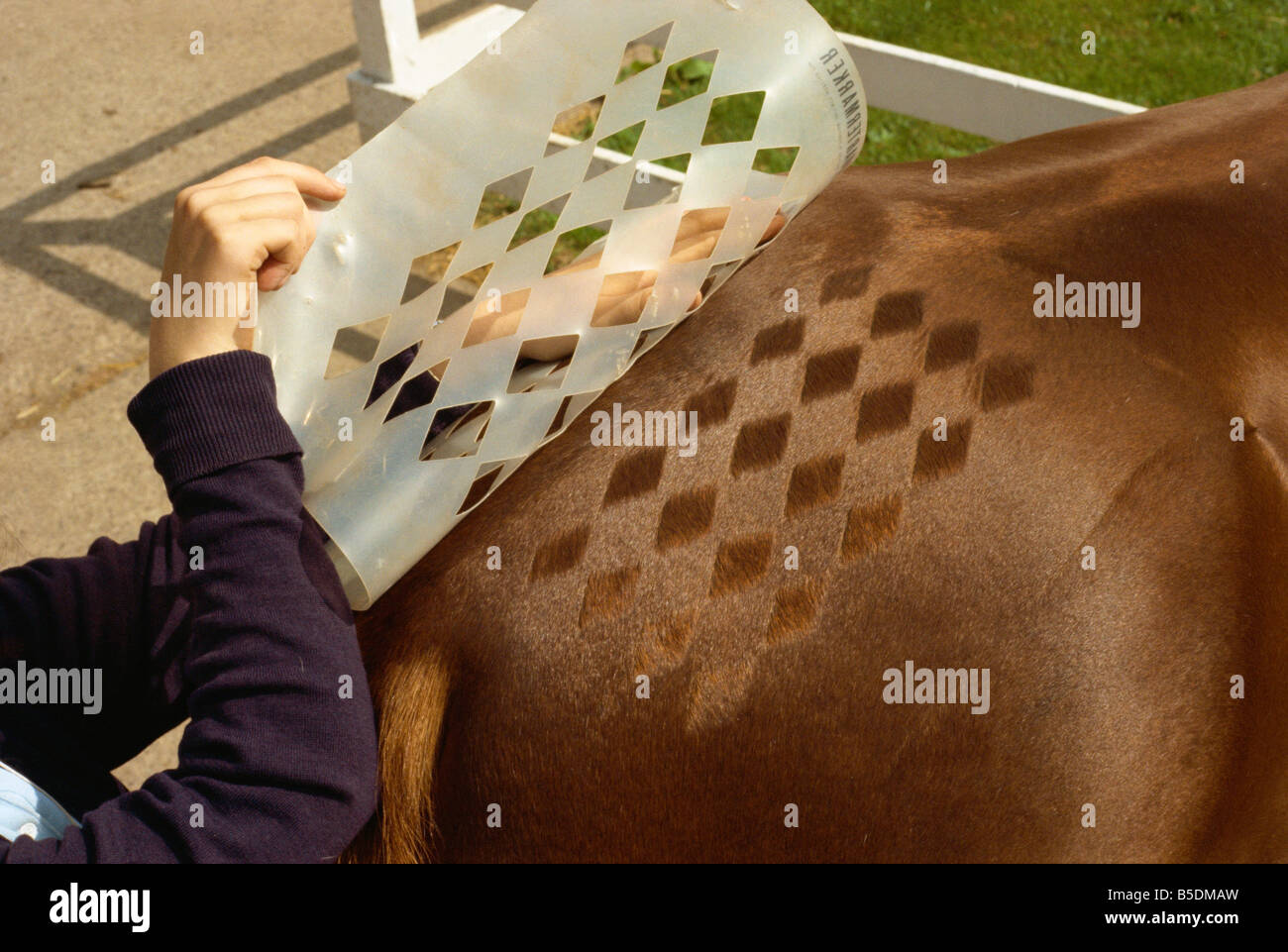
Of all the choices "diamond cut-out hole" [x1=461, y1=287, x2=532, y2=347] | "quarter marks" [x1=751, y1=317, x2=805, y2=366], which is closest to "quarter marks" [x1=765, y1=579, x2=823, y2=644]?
"quarter marks" [x1=751, y1=317, x2=805, y2=366]

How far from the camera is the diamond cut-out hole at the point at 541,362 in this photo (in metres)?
1.08

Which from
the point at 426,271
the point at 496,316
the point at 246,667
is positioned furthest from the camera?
the point at 426,271

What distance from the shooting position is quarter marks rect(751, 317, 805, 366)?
3.71ft

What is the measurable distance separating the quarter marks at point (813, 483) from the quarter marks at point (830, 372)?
7 centimetres

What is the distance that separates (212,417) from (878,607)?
615mm

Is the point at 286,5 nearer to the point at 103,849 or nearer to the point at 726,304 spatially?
the point at 726,304

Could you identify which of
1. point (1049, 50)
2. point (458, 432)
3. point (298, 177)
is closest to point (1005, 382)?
point (458, 432)

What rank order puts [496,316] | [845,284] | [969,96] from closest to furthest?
[496,316]
[845,284]
[969,96]

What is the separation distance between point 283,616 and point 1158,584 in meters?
0.80

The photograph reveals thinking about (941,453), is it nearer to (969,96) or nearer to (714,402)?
(714,402)

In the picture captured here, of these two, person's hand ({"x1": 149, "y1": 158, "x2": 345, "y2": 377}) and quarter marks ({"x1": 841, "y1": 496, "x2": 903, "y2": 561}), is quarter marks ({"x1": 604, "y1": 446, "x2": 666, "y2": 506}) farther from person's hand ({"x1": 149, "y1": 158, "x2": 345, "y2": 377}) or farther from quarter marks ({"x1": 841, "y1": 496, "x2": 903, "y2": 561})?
person's hand ({"x1": 149, "y1": 158, "x2": 345, "y2": 377})

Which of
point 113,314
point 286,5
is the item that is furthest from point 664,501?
point 286,5

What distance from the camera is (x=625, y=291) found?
1.08 m

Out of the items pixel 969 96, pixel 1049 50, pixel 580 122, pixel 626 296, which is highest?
pixel 1049 50
